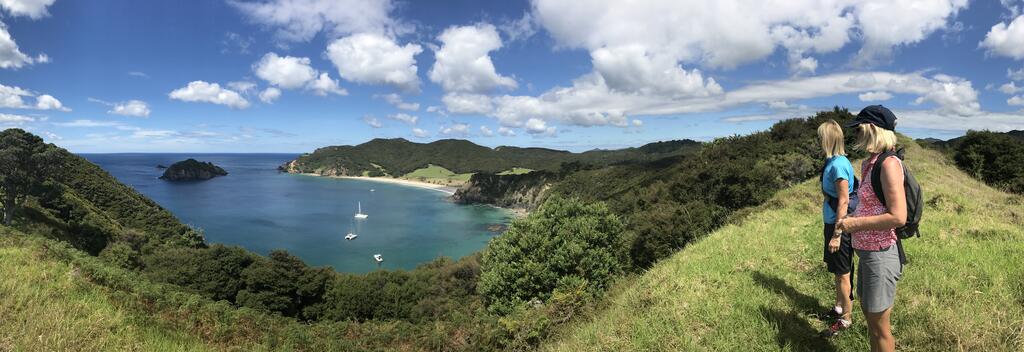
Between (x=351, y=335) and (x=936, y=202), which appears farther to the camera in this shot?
(x=351, y=335)

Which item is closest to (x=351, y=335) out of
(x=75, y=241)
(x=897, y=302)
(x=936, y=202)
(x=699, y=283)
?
(x=699, y=283)

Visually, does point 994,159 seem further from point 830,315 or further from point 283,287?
point 283,287

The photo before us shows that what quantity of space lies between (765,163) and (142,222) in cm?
7734

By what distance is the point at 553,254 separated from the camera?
16.4m

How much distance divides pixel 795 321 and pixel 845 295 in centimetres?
64

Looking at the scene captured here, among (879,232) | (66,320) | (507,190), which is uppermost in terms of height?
(879,232)

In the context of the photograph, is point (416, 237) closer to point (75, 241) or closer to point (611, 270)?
point (75, 241)

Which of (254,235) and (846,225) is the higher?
(846,225)

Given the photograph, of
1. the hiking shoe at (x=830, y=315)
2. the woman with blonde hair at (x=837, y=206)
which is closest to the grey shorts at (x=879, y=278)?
the woman with blonde hair at (x=837, y=206)

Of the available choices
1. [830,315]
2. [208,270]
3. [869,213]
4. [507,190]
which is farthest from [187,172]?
[869,213]

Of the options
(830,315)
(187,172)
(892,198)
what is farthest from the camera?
(187,172)

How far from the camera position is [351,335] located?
18344mm

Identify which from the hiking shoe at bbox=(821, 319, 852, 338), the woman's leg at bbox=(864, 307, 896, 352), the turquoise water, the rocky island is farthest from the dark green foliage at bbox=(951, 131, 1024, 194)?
the rocky island

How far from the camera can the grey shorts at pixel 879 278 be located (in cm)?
322
